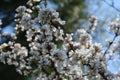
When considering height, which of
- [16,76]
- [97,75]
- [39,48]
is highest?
[16,76]

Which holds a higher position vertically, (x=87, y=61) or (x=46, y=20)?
(x=46, y=20)

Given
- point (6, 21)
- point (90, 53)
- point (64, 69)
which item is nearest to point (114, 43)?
point (90, 53)

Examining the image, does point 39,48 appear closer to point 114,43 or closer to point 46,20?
point 46,20

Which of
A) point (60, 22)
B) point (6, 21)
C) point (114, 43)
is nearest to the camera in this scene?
point (60, 22)

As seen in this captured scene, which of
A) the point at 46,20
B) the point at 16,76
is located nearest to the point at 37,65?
the point at 46,20

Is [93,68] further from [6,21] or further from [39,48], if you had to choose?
[6,21]

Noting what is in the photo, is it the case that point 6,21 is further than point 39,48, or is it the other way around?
point 6,21

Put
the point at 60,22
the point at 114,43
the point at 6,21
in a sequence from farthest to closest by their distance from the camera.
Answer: the point at 6,21 → the point at 114,43 → the point at 60,22
